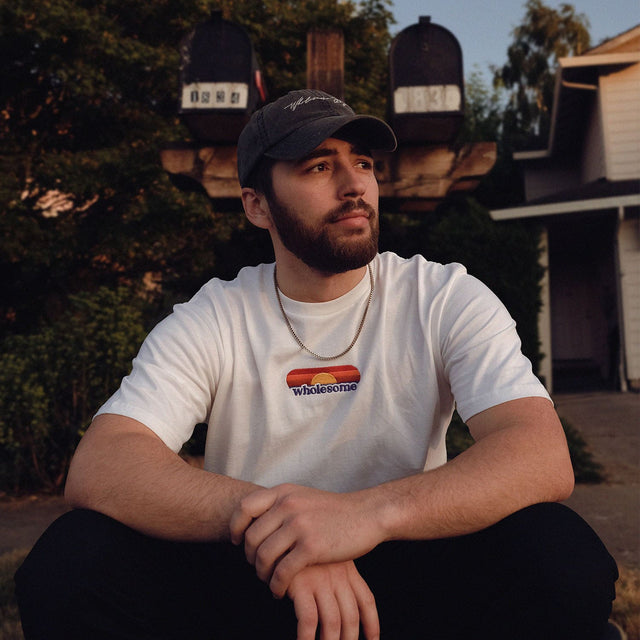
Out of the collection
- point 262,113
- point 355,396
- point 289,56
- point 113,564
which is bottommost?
point 113,564

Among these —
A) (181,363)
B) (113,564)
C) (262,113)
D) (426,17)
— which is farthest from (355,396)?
(426,17)

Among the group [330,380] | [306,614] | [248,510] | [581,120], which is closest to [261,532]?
[248,510]

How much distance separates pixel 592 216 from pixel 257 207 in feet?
31.3

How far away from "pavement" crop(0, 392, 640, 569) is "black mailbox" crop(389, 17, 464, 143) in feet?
8.17

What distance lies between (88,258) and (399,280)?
366 inches

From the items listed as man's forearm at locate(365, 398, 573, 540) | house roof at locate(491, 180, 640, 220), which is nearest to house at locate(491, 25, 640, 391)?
house roof at locate(491, 180, 640, 220)

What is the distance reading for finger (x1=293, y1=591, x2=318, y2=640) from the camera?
1431 millimetres

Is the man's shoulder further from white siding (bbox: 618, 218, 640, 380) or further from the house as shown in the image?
white siding (bbox: 618, 218, 640, 380)

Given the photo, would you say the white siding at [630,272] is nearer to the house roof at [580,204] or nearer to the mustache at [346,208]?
the house roof at [580,204]

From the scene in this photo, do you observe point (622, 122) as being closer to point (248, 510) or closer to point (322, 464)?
point (322, 464)

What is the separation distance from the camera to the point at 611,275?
37.6ft

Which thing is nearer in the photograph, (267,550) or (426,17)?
(267,550)

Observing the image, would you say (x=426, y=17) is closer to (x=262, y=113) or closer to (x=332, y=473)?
(x=262, y=113)

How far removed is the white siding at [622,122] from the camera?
10984 mm
